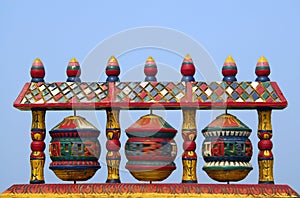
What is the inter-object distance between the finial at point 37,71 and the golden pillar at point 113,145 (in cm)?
150

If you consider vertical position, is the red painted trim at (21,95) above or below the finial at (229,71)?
below

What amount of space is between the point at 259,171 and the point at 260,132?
27.9 inches

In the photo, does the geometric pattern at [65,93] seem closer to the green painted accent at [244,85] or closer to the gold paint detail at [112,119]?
the gold paint detail at [112,119]

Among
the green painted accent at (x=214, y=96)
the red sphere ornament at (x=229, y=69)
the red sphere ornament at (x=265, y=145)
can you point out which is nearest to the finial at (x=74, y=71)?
the green painted accent at (x=214, y=96)

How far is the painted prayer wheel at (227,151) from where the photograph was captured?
2286 cm

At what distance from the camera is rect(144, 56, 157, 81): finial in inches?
918

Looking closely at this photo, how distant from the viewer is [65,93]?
23297 mm

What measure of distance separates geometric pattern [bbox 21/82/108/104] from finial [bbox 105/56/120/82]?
0.19 metres

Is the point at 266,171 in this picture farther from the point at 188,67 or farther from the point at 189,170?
the point at 188,67

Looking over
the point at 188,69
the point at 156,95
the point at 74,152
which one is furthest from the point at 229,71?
the point at 74,152

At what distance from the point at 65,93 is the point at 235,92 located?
3109 mm

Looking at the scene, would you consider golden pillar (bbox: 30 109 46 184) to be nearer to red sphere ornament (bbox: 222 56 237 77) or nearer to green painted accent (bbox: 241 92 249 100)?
red sphere ornament (bbox: 222 56 237 77)

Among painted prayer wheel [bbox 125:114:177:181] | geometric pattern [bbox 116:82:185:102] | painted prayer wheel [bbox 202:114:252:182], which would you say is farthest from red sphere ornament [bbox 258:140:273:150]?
geometric pattern [bbox 116:82:185:102]

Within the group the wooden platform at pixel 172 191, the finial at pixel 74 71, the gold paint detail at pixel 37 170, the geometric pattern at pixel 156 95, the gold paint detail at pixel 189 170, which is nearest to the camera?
the wooden platform at pixel 172 191
